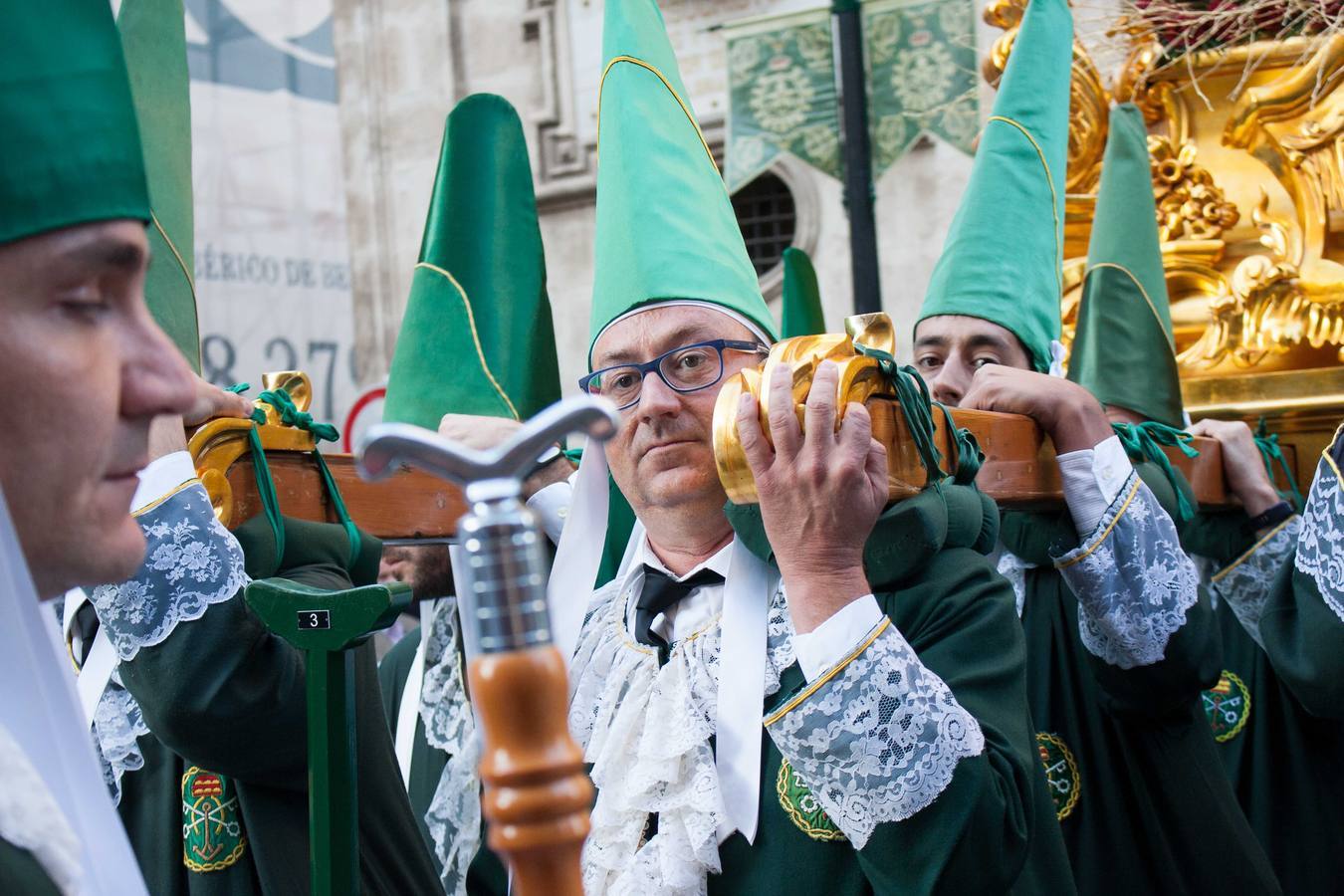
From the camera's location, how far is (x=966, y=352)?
3.04m

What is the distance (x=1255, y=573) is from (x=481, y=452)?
2.82 m

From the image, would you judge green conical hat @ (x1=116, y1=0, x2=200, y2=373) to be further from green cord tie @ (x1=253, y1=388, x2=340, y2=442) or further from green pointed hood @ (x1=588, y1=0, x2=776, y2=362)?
green pointed hood @ (x1=588, y1=0, x2=776, y2=362)

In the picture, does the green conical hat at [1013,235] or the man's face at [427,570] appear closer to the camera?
the green conical hat at [1013,235]

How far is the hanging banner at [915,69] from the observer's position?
22.0ft

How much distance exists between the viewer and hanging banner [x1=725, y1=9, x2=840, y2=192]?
23.1 feet

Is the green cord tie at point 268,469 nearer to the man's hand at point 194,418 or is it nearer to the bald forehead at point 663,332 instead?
the man's hand at point 194,418

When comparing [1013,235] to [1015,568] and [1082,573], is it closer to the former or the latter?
[1015,568]

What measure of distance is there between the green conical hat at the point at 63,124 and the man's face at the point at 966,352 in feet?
7.01

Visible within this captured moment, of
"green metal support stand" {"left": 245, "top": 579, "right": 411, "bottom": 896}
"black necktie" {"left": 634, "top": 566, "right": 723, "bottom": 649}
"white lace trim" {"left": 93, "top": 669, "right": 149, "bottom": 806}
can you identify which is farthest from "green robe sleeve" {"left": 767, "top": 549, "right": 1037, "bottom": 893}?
"white lace trim" {"left": 93, "top": 669, "right": 149, "bottom": 806}

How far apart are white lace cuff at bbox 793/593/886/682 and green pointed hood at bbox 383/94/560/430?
1170 mm

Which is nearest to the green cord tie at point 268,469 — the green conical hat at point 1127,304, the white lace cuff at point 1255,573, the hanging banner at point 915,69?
the green conical hat at point 1127,304

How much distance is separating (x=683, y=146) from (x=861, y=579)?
1051mm

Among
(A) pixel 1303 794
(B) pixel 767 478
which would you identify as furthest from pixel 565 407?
(A) pixel 1303 794

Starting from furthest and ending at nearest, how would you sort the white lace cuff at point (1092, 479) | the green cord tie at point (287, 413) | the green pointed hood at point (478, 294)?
the green pointed hood at point (478, 294)
the white lace cuff at point (1092, 479)
the green cord tie at point (287, 413)
